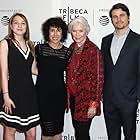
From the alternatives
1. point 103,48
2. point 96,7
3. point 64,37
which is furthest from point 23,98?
point 96,7

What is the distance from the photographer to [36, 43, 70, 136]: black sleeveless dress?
95.2 inches

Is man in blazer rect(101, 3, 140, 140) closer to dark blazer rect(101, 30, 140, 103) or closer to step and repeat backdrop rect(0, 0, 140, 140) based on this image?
dark blazer rect(101, 30, 140, 103)

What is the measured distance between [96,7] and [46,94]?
964 mm

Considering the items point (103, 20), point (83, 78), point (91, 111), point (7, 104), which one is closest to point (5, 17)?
point (103, 20)

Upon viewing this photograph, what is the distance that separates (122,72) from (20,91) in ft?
2.52

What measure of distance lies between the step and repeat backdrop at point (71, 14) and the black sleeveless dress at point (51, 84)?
54 centimetres

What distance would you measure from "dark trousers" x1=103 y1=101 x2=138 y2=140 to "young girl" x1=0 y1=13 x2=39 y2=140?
1.87 ft

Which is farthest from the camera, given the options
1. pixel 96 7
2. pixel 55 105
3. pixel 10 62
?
pixel 96 7

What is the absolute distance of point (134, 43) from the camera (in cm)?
233

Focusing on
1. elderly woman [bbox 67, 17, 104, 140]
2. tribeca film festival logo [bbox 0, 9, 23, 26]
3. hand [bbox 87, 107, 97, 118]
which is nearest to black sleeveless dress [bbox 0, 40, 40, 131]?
elderly woman [bbox 67, 17, 104, 140]

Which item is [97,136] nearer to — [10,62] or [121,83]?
[121,83]

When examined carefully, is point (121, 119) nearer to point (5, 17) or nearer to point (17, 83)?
point (17, 83)

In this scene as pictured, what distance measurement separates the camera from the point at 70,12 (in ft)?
9.61

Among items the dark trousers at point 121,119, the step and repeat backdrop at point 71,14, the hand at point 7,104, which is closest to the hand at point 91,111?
the dark trousers at point 121,119
